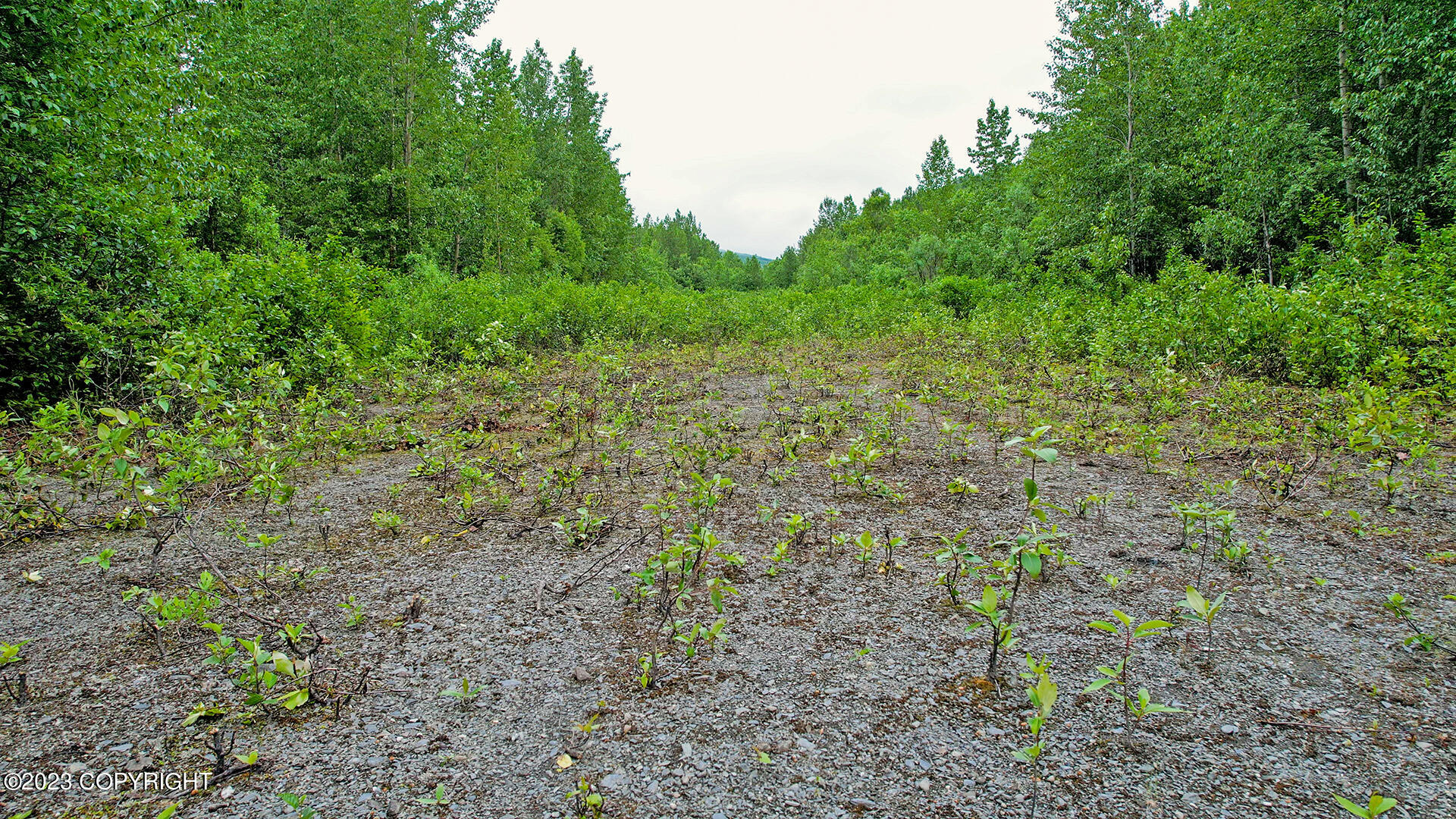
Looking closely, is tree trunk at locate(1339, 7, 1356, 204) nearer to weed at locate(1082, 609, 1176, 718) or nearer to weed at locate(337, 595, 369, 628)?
weed at locate(1082, 609, 1176, 718)

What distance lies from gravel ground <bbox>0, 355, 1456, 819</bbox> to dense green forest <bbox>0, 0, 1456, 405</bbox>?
7.63ft

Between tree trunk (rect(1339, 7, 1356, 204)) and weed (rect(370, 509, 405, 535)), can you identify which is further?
tree trunk (rect(1339, 7, 1356, 204))

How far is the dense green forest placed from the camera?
5113mm

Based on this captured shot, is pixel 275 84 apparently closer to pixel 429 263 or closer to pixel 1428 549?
pixel 429 263

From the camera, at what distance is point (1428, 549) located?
2893 mm

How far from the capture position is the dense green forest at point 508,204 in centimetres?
511

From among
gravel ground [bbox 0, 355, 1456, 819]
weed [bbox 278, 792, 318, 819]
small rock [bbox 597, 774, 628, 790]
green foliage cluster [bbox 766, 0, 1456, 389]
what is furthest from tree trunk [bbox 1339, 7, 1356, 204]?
weed [bbox 278, 792, 318, 819]

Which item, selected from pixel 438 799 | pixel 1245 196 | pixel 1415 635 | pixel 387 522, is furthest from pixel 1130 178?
pixel 438 799

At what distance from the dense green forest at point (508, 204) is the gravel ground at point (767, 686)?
7.63ft

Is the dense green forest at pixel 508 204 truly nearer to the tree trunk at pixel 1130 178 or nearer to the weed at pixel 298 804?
the tree trunk at pixel 1130 178

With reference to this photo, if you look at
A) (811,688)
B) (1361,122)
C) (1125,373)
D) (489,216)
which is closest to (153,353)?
(811,688)

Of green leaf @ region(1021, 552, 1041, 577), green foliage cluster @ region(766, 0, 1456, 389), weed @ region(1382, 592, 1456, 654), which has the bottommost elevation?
weed @ region(1382, 592, 1456, 654)

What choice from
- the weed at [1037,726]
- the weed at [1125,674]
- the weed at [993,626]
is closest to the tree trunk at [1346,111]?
the weed at [1125,674]

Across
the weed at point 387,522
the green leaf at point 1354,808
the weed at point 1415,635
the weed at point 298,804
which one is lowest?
the weed at point 1415,635
